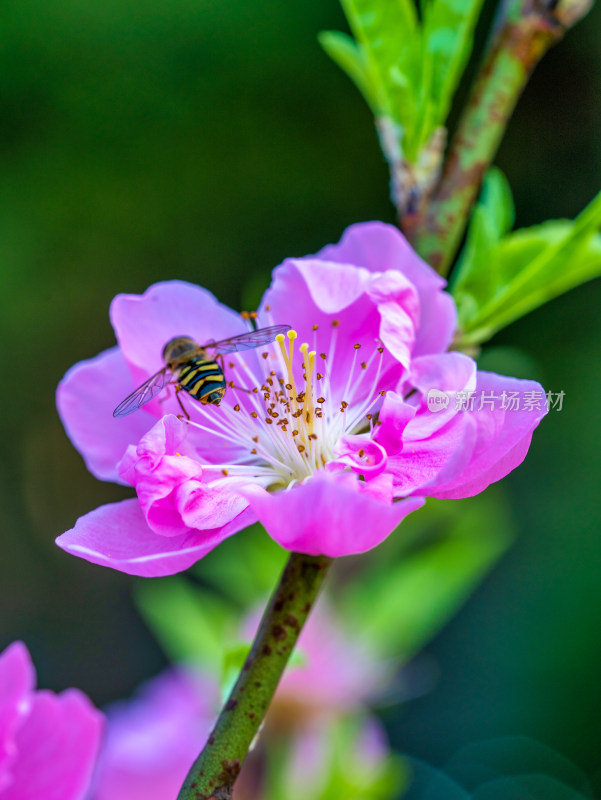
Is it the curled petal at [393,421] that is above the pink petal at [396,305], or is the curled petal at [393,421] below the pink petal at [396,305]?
below

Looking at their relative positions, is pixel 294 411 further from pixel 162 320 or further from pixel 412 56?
pixel 412 56

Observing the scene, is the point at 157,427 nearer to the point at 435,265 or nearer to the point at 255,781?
the point at 435,265

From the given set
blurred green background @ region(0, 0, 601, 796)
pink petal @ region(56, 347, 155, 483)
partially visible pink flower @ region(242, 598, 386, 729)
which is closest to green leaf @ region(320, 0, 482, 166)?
pink petal @ region(56, 347, 155, 483)

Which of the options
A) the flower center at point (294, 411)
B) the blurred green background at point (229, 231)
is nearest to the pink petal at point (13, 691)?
the flower center at point (294, 411)

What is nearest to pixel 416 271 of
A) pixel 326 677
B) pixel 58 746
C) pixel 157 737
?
pixel 58 746

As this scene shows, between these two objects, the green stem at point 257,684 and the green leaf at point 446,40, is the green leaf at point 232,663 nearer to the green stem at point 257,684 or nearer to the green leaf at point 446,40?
the green stem at point 257,684

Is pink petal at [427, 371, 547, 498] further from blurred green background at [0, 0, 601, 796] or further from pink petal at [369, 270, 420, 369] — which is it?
blurred green background at [0, 0, 601, 796]
